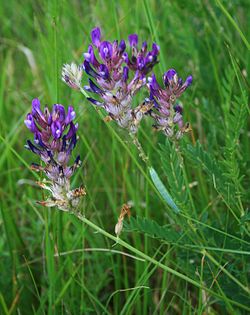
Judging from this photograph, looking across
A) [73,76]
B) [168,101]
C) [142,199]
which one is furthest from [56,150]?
[142,199]

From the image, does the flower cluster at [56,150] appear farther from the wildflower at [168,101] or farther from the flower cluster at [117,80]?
the wildflower at [168,101]

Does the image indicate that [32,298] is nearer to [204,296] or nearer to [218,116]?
[204,296]

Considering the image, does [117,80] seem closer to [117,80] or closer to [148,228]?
[117,80]

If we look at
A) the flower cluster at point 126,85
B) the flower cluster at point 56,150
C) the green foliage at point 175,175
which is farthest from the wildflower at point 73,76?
the green foliage at point 175,175

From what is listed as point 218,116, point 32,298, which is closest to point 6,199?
point 32,298

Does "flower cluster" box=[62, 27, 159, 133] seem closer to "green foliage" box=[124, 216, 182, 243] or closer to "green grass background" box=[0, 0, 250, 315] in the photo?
"green grass background" box=[0, 0, 250, 315]

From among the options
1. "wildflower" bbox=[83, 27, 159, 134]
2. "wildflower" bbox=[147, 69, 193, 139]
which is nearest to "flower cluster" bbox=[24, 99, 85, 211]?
"wildflower" bbox=[83, 27, 159, 134]

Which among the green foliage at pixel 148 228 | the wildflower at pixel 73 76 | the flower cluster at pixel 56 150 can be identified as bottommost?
the green foliage at pixel 148 228
